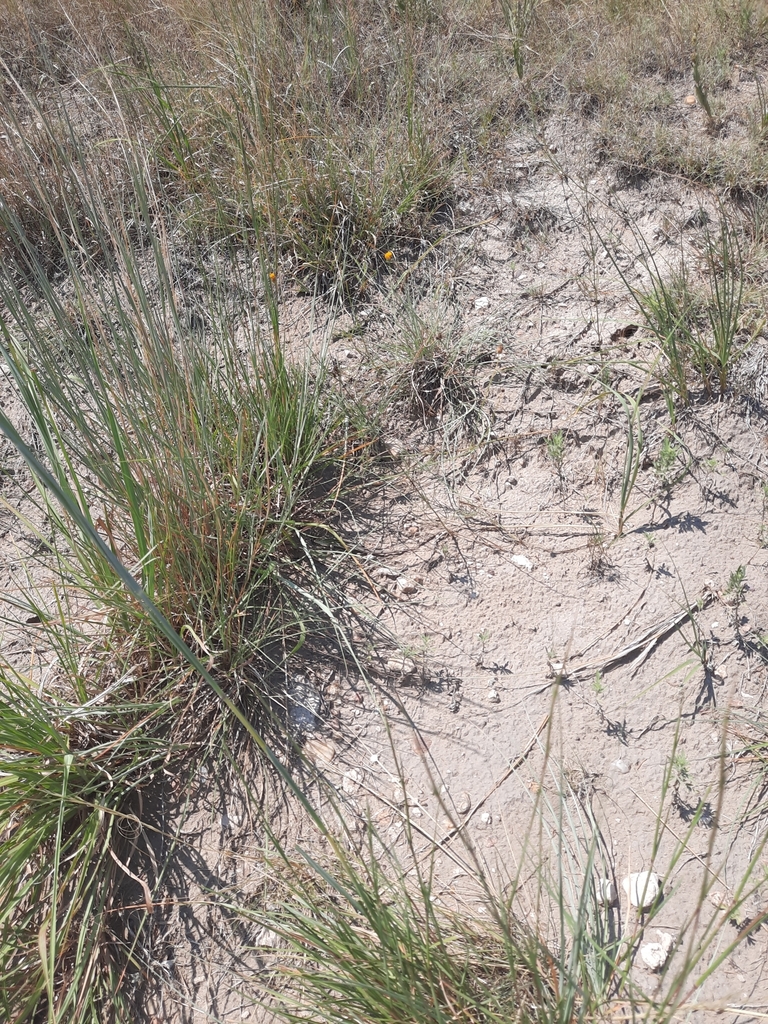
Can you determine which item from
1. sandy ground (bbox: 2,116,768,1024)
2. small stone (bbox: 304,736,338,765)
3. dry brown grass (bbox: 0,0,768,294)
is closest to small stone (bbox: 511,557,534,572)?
sandy ground (bbox: 2,116,768,1024)

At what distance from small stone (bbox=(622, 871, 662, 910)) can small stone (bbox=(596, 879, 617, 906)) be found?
0.03 meters

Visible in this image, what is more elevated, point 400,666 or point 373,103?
point 373,103

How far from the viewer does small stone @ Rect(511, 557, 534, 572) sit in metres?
2.17

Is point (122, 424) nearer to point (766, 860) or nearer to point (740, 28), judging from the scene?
point (766, 860)

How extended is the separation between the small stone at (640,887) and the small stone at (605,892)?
3cm

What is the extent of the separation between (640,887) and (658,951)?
0.12m

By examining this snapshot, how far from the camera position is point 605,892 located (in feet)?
5.19

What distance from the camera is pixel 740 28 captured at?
313 centimetres

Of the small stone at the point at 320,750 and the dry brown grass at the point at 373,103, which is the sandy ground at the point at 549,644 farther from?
the dry brown grass at the point at 373,103

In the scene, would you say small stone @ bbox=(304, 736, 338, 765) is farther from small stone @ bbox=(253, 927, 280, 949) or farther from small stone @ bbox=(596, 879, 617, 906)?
small stone @ bbox=(596, 879, 617, 906)

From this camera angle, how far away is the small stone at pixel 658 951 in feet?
4.95

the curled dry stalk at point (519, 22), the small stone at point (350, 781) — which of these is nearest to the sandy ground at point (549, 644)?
the small stone at point (350, 781)

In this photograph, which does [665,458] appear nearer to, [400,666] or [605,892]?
[400,666]

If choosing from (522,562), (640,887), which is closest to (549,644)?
(522,562)
